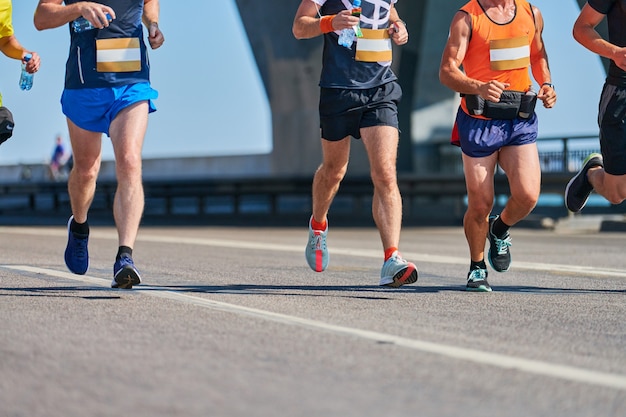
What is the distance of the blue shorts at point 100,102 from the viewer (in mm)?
6824

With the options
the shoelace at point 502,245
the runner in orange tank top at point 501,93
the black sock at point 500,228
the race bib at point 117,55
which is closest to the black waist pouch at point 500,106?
the runner in orange tank top at point 501,93

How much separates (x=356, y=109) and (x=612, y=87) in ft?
5.11

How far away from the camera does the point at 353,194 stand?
75.0 ft

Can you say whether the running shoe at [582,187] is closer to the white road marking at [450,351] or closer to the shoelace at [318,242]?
the shoelace at [318,242]

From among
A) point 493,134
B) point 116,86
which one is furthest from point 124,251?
point 493,134

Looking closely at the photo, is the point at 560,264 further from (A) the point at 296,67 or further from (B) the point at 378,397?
(A) the point at 296,67

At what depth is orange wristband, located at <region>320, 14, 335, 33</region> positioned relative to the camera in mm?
6934

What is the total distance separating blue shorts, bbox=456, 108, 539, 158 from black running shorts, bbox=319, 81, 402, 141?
1.55 ft

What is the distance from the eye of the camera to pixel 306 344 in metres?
4.49

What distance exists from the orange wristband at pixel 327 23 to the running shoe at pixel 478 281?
5.70 ft

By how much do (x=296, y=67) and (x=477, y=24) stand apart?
19.8m

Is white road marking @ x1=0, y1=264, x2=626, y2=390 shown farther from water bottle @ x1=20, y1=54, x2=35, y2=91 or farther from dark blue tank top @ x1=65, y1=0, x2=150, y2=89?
water bottle @ x1=20, y1=54, x2=35, y2=91

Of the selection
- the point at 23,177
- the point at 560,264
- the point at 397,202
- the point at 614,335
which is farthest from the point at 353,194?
the point at 23,177

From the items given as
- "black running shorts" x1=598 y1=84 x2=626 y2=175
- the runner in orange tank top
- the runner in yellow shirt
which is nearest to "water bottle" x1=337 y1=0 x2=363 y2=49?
the runner in orange tank top
